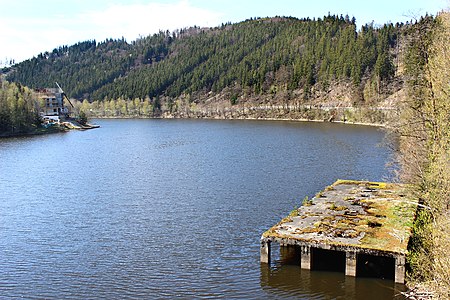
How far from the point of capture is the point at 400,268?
81.4ft

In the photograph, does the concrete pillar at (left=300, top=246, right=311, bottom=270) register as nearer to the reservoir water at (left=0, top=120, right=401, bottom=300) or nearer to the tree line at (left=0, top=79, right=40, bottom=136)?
the reservoir water at (left=0, top=120, right=401, bottom=300)

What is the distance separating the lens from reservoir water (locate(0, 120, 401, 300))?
2555 centimetres

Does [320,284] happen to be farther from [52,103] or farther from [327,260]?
[52,103]

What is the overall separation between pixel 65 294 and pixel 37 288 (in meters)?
1.92

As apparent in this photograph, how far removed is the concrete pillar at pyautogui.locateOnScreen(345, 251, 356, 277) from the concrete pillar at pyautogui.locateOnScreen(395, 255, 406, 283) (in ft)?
7.11

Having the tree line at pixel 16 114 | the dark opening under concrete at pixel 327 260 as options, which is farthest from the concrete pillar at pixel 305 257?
the tree line at pixel 16 114

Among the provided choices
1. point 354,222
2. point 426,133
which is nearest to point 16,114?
point 354,222

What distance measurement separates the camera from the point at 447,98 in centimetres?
2477

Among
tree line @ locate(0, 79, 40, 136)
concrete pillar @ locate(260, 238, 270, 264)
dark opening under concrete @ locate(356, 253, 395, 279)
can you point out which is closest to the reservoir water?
concrete pillar @ locate(260, 238, 270, 264)

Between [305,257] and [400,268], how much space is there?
514 centimetres

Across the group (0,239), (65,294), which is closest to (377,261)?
(65,294)

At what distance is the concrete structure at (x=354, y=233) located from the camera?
84.2ft

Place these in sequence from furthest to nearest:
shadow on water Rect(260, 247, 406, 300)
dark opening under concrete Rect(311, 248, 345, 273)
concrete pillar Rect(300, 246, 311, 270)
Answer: dark opening under concrete Rect(311, 248, 345, 273), concrete pillar Rect(300, 246, 311, 270), shadow on water Rect(260, 247, 406, 300)

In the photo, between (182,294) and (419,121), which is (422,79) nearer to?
(419,121)
